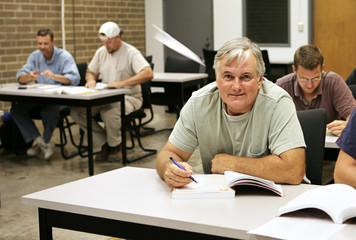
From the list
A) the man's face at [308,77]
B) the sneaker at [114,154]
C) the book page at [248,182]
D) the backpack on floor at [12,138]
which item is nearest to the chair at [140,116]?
the sneaker at [114,154]

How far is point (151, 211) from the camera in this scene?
5.51 feet

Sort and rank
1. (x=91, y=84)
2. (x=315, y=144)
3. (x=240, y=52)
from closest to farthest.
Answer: (x=240, y=52)
(x=315, y=144)
(x=91, y=84)

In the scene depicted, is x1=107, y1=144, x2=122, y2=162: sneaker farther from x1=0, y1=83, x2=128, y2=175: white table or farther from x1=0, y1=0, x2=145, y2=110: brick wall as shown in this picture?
x1=0, y1=0, x2=145, y2=110: brick wall

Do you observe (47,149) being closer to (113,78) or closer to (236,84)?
(113,78)

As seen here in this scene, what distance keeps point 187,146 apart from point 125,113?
3137 millimetres

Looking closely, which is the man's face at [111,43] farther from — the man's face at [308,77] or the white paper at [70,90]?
the man's face at [308,77]

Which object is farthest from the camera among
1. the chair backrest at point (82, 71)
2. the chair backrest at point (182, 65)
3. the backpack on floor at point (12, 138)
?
the chair backrest at point (182, 65)

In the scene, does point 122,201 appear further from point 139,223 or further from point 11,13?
point 11,13

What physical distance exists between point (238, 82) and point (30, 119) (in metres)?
3.93

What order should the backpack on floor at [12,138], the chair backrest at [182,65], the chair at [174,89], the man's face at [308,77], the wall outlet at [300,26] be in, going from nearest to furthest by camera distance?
1. the man's face at [308,77]
2. the backpack on floor at [12,138]
3. the chair at [174,89]
4. the chair backrest at [182,65]
5. the wall outlet at [300,26]

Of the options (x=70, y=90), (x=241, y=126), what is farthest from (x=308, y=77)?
(x=70, y=90)

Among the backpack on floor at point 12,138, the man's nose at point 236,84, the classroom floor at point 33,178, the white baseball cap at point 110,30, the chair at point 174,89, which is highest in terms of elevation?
the white baseball cap at point 110,30

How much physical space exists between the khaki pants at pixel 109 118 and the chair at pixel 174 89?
98 cm

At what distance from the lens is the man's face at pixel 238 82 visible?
212cm
